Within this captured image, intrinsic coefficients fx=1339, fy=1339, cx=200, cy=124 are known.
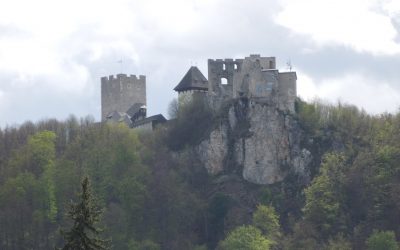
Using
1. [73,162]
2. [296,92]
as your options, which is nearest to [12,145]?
[73,162]

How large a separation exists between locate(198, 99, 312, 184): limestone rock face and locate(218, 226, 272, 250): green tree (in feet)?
28.0

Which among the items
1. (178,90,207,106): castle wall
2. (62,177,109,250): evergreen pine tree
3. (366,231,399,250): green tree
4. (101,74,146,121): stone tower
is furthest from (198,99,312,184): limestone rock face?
(62,177,109,250): evergreen pine tree

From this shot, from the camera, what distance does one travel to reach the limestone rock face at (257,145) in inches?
3885

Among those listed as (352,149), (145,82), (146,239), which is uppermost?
(145,82)

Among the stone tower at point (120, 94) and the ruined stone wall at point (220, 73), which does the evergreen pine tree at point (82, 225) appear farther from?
the stone tower at point (120, 94)

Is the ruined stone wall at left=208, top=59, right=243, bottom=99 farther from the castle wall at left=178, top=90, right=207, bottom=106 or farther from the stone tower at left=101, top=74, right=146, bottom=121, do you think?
the stone tower at left=101, top=74, right=146, bottom=121

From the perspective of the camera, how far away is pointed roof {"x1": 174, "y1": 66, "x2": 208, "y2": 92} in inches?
4227

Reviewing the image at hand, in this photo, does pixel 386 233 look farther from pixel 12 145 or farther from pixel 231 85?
pixel 12 145

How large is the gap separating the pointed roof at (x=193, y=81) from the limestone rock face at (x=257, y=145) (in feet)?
22.2

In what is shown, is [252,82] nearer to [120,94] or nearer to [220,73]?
[220,73]

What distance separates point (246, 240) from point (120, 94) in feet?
102

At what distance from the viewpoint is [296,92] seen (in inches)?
3915

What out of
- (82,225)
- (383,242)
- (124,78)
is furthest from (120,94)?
(82,225)

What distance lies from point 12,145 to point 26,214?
15.5 m
